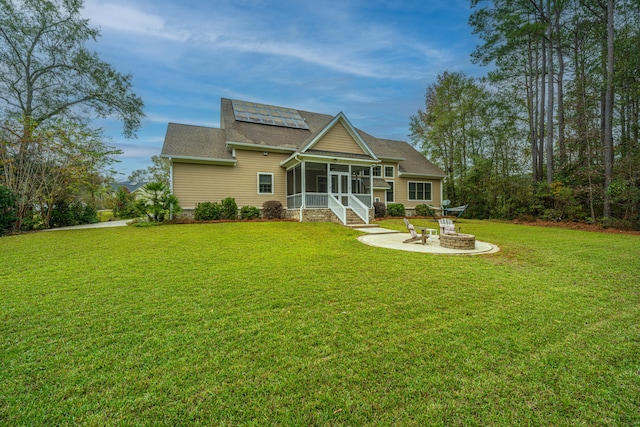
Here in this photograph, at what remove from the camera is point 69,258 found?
5.70 meters

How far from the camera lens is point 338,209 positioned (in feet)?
44.0

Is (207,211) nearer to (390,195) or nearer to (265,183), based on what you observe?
(265,183)

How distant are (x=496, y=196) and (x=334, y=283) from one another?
1829 cm

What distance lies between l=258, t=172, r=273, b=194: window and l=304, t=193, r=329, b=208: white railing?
3127mm

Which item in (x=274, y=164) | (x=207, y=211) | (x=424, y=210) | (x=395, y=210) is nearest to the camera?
(x=207, y=211)

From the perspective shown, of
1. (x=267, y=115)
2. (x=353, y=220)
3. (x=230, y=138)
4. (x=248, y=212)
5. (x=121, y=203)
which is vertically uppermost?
(x=267, y=115)

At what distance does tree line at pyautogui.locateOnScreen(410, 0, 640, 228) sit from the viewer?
12203mm

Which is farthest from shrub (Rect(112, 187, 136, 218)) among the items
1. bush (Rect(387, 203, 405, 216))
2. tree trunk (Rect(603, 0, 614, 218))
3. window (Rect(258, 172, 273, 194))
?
tree trunk (Rect(603, 0, 614, 218))

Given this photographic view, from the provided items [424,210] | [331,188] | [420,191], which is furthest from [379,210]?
[420,191]

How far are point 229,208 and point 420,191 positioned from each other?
15270 millimetres

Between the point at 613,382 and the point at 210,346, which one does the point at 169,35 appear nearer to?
the point at 210,346

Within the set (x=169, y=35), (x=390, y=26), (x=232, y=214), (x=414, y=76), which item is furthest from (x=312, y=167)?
(x=414, y=76)

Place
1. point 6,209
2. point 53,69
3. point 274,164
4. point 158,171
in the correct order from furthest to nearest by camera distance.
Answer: point 158,171 < point 274,164 < point 53,69 < point 6,209

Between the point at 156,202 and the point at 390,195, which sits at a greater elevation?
the point at 390,195
